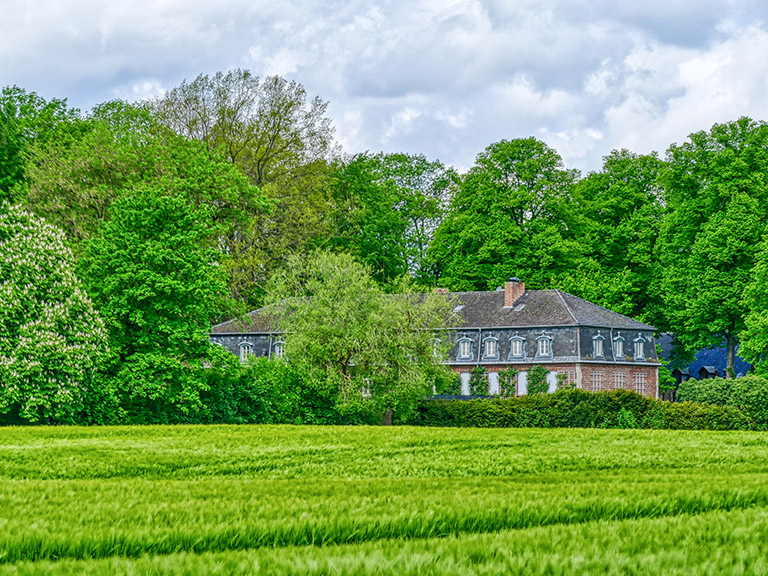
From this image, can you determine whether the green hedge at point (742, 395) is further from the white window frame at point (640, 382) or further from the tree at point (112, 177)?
the tree at point (112, 177)

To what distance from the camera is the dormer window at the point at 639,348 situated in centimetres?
5559

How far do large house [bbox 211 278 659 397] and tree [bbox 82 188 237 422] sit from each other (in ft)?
64.9

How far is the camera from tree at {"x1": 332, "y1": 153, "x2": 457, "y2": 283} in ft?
209

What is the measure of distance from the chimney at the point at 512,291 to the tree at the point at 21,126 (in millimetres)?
28413

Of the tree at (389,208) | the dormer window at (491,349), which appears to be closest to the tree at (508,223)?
the tree at (389,208)

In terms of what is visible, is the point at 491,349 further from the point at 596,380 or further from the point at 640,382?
the point at 640,382

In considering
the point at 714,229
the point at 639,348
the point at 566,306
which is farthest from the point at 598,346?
the point at 714,229

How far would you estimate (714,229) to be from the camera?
53.1 m

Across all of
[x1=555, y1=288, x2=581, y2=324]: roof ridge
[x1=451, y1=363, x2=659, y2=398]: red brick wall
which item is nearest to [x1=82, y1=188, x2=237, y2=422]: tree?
[x1=451, y1=363, x2=659, y2=398]: red brick wall

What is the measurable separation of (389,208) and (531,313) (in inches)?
724

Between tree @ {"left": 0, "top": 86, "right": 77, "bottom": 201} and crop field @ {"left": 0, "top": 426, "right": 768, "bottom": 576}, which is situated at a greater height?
tree @ {"left": 0, "top": 86, "right": 77, "bottom": 201}

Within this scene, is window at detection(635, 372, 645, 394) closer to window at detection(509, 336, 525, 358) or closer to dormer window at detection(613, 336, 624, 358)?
dormer window at detection(613, 336, 624, 358)

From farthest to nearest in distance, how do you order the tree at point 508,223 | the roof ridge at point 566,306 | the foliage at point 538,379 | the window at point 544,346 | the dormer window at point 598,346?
the tree at point 508,223
the window at point 544,346
the dormer window at point 598,346
the roof ridge at point 566,306
the foliage at point 538,379

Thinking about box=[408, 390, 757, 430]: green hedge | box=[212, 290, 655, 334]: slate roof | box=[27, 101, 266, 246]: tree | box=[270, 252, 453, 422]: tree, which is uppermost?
box=[27, 101, 266, 246]: tree
